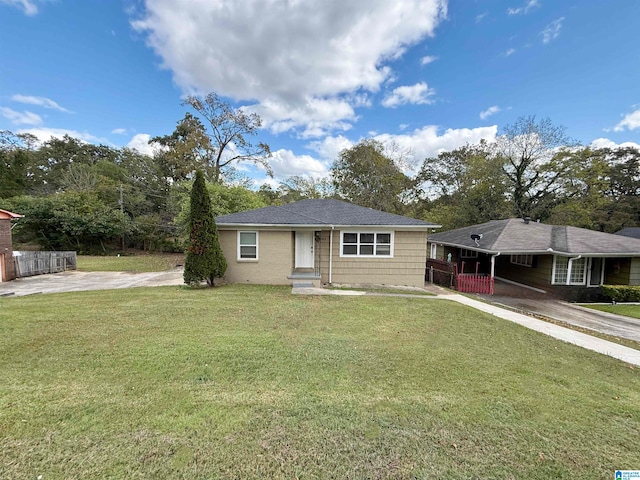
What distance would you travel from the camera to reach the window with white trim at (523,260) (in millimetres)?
14719

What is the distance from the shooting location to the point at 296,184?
3475 cm

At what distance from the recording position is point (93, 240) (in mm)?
24938

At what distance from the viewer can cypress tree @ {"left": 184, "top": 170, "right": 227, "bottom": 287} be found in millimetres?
9375

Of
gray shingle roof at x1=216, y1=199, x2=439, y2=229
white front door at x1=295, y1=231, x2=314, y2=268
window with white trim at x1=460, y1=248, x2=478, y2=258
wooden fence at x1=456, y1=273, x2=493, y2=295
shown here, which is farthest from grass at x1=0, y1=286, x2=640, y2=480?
window with white trim at x1=460, y1=248, x2=478, y2=258

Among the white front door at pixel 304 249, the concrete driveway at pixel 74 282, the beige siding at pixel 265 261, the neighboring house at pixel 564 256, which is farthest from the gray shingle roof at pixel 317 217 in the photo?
the neighboring house at pixel 564 256

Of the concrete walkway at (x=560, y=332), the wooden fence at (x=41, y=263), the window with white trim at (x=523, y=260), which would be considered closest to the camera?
the concrete walkway at (x=560, y=332)

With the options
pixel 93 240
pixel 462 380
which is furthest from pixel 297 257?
pixel 93 240

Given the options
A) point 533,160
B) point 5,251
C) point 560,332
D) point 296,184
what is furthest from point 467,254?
point 5,251

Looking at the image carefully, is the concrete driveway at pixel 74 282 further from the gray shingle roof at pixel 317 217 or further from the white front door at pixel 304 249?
the white front door at pixel 304 249

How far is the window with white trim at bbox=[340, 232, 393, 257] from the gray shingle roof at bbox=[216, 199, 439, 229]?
59cm

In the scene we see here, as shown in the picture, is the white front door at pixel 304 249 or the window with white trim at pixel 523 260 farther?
the window with white trim at pixel 523 260

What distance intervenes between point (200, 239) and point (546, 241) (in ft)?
53.0

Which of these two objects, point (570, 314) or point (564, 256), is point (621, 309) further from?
point (570, 314)

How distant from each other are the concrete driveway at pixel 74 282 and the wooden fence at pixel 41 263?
0.45 metres
